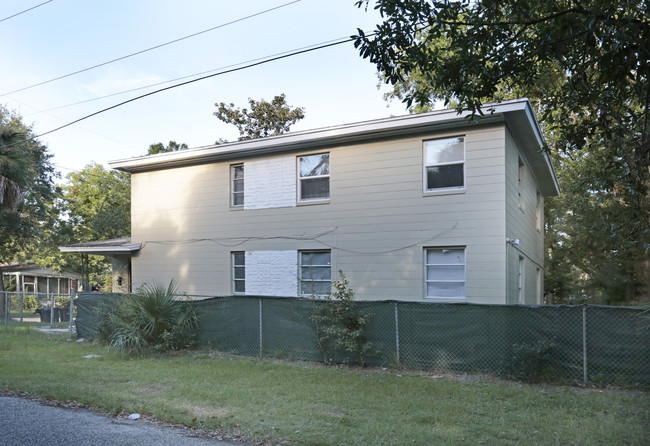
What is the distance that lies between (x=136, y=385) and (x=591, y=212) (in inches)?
691

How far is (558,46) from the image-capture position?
20.3 feet

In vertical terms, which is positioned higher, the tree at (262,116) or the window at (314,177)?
the tree at (262,116)

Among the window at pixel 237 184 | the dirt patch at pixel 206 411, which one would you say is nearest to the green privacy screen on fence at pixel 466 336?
the dirt patch at pixel 206 411

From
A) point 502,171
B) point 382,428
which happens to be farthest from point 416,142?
point 382,428

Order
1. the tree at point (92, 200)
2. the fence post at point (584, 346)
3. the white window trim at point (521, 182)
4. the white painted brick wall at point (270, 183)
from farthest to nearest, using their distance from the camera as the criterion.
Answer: the tree at point (92, 200), the white painted brick wall at point (270, 183), the white window trim at point (521, 182), the fence post at point (584, 346)

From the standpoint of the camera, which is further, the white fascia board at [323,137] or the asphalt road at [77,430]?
the white fascia board at [323,137]

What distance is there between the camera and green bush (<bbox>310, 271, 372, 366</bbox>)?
31.9ft

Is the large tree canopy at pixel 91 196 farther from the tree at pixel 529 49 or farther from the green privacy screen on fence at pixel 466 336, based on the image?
the tree at pixel 529 49

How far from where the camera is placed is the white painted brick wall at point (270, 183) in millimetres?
13914

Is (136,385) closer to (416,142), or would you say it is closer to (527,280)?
(416,142)

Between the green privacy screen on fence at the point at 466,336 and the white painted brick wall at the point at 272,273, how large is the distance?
240 centimetres

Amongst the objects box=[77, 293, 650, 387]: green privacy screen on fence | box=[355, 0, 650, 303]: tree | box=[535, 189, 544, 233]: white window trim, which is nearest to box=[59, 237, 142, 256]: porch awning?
box=[77, 293, 650, 387]: green privacy screen on fence

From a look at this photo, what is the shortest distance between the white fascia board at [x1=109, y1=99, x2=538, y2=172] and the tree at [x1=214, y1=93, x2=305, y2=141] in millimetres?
19914

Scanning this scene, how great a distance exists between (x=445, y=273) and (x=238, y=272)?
20.2 ft
